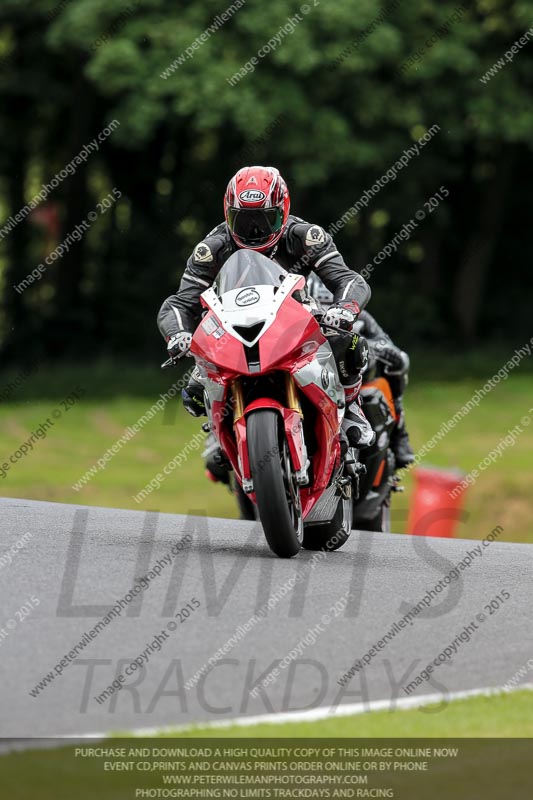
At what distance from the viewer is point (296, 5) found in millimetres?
23234

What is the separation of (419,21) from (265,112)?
3.77m

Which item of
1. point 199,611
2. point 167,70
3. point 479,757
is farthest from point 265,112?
point 479,757

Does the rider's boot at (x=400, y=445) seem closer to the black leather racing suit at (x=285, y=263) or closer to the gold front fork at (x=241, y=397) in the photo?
the black leather racing suit at (x=285, y=263)

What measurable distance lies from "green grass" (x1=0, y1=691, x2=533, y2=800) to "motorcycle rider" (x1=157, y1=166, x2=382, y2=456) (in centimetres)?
296

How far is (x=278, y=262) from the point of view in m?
8.01

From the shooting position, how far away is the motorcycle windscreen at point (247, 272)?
739 cm

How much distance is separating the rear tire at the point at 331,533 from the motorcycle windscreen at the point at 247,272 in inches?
60.6

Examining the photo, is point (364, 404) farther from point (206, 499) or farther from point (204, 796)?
point (206, 499)

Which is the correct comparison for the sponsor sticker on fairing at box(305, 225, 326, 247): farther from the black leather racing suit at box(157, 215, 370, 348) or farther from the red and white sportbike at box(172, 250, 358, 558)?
the red and white sportbike at box(172, 250, 358, 558)

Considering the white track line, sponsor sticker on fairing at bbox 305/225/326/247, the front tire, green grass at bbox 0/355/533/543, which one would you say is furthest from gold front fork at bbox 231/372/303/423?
green grass at bbox 0/355/533/543

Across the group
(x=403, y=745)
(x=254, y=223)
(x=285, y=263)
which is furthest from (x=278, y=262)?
(x=403, y=745)

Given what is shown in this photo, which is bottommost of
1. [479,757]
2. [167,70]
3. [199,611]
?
[167,70]

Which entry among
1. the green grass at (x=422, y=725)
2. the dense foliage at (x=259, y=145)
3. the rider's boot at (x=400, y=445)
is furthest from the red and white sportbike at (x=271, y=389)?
the dense foliage at (x=259, y=145)

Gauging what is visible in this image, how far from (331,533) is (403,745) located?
3.60 m
